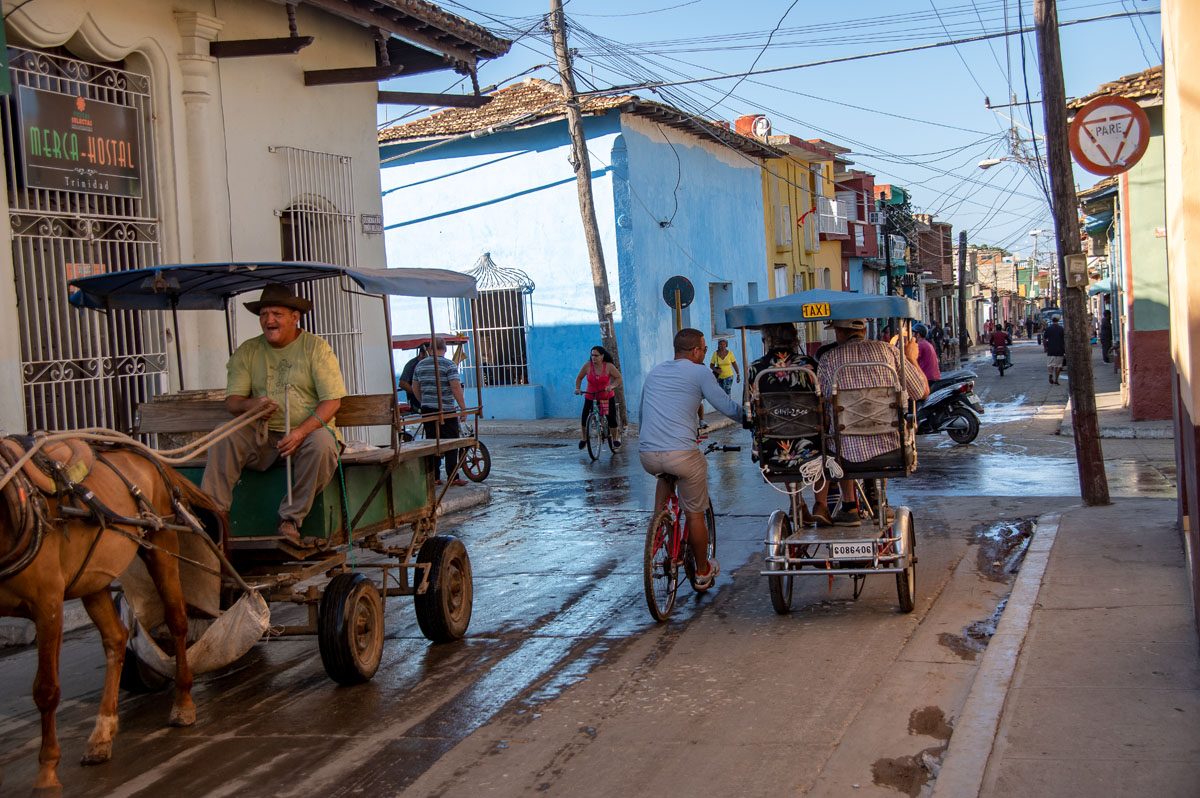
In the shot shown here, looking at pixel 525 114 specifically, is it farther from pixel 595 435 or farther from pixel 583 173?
pixel 595 435

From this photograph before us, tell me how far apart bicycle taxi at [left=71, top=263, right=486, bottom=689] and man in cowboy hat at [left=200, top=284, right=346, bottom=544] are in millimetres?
138

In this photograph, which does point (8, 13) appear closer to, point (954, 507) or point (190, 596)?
point (190, 596)

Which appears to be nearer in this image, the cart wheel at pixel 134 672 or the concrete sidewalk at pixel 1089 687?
the concrete sidewalk at pixel 1089 687

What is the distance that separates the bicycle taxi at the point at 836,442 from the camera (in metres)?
7.50

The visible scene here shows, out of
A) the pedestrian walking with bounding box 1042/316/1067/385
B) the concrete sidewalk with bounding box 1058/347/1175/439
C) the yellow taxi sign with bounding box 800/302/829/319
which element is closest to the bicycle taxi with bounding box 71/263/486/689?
the yellow taxi sign with bounding box 800/302/829/319

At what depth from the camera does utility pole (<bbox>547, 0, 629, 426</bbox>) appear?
2142cm

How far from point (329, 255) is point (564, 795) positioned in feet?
31.2

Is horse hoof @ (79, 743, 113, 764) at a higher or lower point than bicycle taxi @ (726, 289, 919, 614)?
lower

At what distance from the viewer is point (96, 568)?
5.37m

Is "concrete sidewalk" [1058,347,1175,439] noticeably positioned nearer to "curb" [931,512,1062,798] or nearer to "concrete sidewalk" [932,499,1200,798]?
"concrete sidewalk" [932,499,1200,798]

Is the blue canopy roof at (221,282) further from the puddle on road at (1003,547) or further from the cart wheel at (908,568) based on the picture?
the puddle on road at (1003,547)

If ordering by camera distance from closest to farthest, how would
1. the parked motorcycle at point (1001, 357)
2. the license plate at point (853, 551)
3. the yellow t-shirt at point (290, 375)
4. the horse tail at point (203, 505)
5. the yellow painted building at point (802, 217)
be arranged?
the horse tail at point (203, 505) → the yellow t-shirt at point (290, 375) → the license plate at point (853, 551) → the yellow painted building at point (802, 217) → the parked motorcycle at point (1001, 357)

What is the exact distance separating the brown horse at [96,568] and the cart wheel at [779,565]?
10.7 ft

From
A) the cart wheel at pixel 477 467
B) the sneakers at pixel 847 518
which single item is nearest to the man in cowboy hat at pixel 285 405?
the sneakers at pixel 847 518
